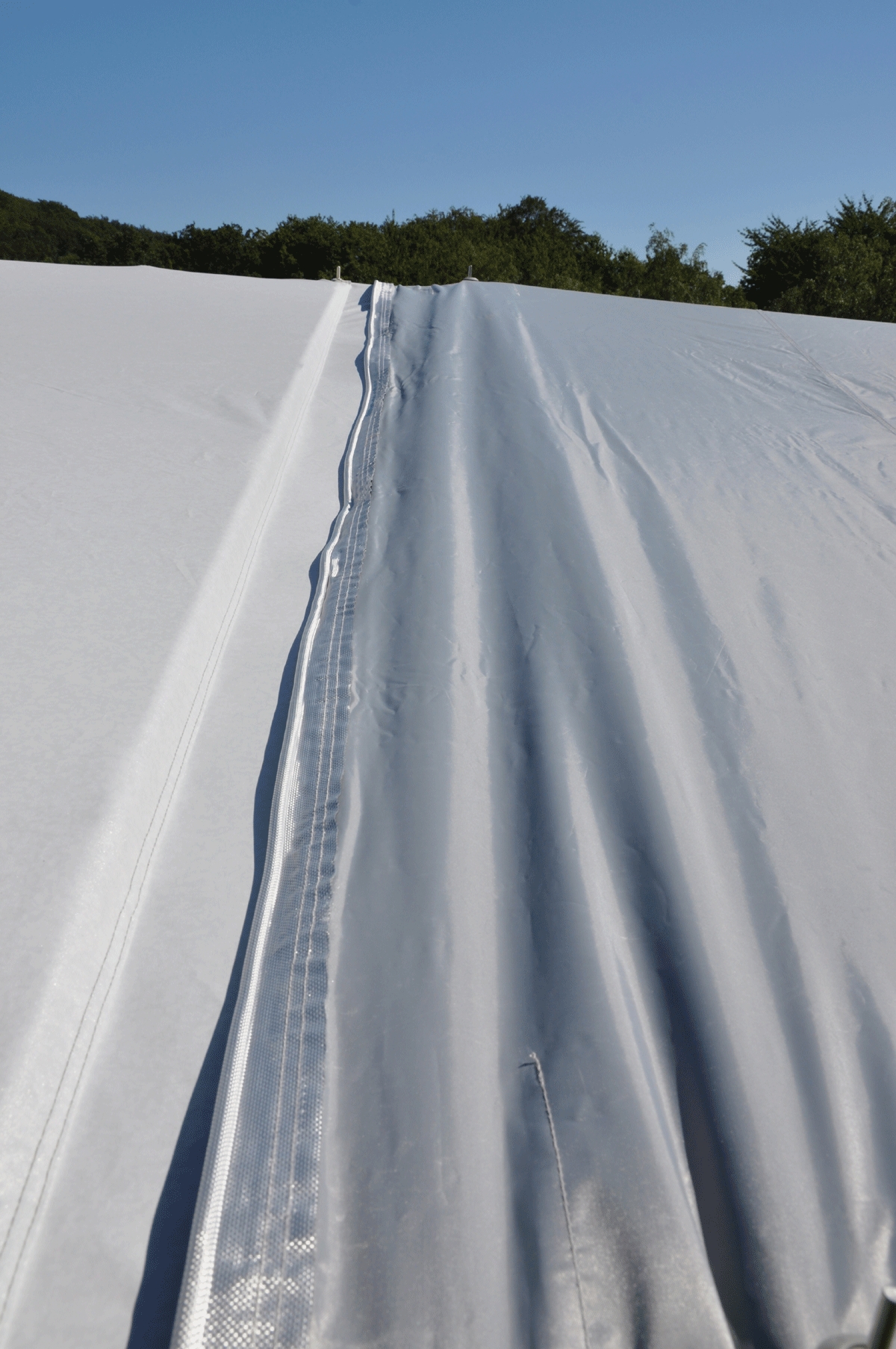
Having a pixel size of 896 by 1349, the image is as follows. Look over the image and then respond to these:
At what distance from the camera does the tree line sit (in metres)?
12.2

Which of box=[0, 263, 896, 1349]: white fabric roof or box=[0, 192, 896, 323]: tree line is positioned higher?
A: box=[0, 192, 896, 323]: tree line

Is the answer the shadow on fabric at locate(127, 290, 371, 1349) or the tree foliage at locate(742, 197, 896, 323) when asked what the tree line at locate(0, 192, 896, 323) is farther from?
the shadow on fabric at locate(127, 290, 371, 1349)

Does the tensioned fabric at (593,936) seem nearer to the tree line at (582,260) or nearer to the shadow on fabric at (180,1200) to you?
the shadow on fabric at (180,1200)

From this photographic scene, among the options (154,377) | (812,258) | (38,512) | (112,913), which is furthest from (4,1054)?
(812,258)

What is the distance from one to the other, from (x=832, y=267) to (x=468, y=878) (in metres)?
14.9

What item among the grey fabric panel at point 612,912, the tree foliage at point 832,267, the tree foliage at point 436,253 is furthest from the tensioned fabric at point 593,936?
the tree foliage at point 832,267

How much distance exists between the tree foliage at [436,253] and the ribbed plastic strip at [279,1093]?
29.1ft

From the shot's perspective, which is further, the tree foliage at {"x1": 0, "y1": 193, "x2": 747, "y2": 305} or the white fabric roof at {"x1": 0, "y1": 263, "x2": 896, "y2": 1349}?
the tree foliage at {"x1": 0, "y1": 193, "x2": 747, "y2": 305}

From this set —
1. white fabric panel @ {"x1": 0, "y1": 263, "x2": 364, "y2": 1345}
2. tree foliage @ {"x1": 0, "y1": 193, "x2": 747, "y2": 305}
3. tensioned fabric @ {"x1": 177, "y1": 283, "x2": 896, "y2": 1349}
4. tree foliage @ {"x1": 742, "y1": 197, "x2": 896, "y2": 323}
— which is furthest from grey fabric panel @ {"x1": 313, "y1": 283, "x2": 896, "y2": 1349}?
tree foliage @ {"x1": 742, "y1": 197, "x2": 896, "y2": 323}

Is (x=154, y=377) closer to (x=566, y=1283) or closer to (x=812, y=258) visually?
(x=566, y=1283)

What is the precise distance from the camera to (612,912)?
2.08ft

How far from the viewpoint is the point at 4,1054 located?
1.57ft

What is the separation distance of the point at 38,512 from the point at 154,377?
524mm

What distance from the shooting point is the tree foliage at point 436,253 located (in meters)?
12.8
